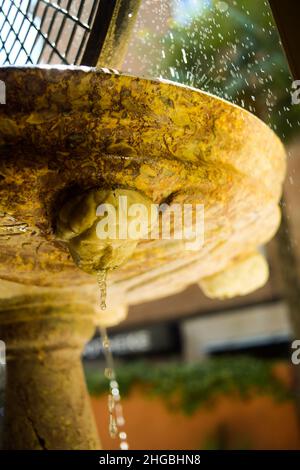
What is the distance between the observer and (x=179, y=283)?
2.31m

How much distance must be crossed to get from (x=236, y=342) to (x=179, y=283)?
307 inches

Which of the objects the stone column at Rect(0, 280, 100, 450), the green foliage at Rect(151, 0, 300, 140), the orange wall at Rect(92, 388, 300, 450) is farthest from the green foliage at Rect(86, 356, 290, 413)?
the stone column at Rect(0, 280, 100, 450)

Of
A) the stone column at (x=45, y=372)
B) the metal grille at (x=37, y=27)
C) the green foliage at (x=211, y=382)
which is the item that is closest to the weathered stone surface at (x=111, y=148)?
the stone column at (x=45, y=372)

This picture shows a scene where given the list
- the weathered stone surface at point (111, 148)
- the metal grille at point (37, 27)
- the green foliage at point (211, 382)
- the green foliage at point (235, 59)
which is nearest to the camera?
the weathered stone surface at point (111, 148)

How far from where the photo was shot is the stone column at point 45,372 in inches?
73.9

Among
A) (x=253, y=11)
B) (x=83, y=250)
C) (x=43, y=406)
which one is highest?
(x=253, y=11)

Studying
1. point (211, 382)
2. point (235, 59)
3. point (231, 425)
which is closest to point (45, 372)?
point (235, 59)

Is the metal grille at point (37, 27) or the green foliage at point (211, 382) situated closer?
the metal grille at point (37, 27)

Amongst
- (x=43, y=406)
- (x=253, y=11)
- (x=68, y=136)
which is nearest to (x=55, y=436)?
(x=43, y=406)

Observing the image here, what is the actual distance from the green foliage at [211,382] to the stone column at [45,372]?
416cm

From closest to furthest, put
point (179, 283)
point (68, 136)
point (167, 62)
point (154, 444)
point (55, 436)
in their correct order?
1. point (68, 136)
2. point (55, 436)
3. point (179, 283)
4. point (167, 62)
5. point (154, 444)

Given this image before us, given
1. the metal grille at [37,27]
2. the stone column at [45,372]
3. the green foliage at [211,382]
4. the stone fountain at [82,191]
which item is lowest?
the stone column at [45,372]

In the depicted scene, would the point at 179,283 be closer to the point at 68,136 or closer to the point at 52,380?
the point at 52,380

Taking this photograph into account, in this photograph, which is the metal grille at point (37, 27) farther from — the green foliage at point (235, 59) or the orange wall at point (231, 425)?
the orange wall at point (231, 425)
